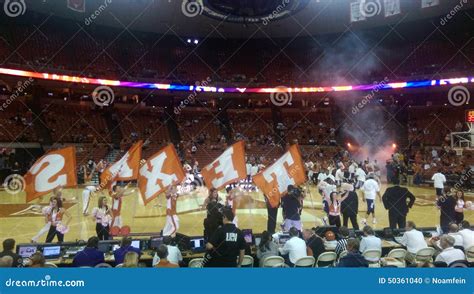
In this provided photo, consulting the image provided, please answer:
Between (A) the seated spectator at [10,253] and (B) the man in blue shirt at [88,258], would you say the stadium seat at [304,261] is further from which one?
(A) the seated spectator at [10,253]

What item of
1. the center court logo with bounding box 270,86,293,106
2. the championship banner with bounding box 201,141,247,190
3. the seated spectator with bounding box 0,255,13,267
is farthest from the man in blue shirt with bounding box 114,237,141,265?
the center court logo with bounding box 270,86,293,106

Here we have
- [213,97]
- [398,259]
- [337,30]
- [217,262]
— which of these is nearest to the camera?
[217,262]

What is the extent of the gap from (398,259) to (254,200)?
10.9m

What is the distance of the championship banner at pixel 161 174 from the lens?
33.4ft

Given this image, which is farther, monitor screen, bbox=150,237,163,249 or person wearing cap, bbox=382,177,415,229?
person wearing cap, bbox=382,177,415,229

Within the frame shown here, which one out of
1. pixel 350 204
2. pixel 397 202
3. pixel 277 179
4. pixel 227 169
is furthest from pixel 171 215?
pixel 397 202

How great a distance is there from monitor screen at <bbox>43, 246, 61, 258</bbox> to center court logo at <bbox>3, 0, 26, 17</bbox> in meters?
25.4

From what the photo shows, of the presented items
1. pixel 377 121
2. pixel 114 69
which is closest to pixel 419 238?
pixel 377 121

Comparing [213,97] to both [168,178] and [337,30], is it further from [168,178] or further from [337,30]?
[168,178]

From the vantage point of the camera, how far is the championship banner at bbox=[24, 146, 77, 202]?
9.22m

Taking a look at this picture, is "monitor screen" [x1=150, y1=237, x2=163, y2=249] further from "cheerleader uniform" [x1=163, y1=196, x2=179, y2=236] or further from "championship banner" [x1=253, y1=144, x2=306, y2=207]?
"championship banner" [x1=253, y1=144, x2=306, y2=207]

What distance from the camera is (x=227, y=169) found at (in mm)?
10672

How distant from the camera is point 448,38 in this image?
34625mm

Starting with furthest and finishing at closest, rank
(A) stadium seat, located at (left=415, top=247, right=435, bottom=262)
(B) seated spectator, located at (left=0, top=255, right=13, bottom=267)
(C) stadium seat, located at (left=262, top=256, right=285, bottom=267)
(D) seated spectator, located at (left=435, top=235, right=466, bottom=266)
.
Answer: (A) stadium seat, located at (left=415, top=247, right=435, bottom=262) < (C) stadium seat, located at (left=262, top=256, right=285, bottom=267) < (D) seated spectator, located at (left=435, top=235, right=466, bottom=266) < (B) seated spectator, located at (left=0, top=255, right=13, bottom=267)
